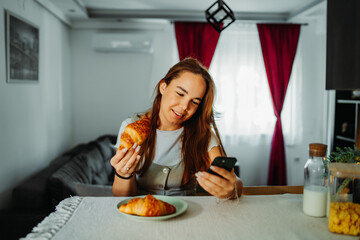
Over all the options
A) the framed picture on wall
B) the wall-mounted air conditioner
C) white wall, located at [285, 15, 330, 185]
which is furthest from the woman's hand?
white wall, located at [285, 15, 330, 185]

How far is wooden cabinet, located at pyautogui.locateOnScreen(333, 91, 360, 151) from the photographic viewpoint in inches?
144

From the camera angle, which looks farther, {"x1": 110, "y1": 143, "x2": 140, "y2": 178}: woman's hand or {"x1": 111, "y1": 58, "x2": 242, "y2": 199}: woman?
{"x1": 111, "y1": 58, "x2": 242, "y2": 199}: woman

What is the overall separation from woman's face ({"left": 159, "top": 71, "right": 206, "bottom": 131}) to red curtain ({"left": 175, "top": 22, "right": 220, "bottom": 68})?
2729 mm

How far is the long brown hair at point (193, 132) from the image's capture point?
1541 mm

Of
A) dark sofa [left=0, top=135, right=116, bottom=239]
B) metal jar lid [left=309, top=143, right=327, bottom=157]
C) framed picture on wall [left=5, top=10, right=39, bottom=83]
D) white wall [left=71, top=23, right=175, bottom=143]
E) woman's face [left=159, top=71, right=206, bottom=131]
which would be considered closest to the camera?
metal jar lid [left=309, top=143, right=327, bottom=157]

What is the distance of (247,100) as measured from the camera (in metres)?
4.38

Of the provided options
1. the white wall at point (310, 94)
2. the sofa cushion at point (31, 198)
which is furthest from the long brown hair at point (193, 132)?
the white wall at point (310, 94)

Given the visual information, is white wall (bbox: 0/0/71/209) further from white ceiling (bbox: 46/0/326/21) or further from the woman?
the woman

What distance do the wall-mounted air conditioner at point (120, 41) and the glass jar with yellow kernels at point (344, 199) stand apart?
3.39m

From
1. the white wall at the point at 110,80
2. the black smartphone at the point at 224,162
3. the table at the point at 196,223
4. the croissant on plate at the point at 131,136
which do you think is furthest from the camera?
A: the white wall at the point at 110,80

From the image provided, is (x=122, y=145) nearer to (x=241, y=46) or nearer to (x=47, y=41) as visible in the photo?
(x=47, y=41)

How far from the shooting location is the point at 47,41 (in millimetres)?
3340

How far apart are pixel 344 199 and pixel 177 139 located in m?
0.84

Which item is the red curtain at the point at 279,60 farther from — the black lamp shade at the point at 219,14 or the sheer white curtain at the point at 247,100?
the black lamp shade at the point at 219,14
